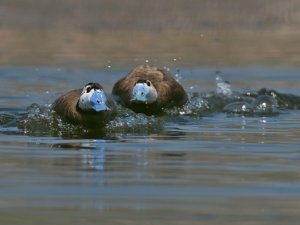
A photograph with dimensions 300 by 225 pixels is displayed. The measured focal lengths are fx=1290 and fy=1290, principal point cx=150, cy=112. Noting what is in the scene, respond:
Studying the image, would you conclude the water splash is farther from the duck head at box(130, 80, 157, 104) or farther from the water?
the duck head at box(130, 80, 157, 104)

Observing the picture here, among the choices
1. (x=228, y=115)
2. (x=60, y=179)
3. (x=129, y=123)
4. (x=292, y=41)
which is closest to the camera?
(x=60, y=179)

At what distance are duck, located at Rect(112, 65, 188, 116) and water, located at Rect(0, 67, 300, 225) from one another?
27cm

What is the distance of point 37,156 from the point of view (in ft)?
35.6

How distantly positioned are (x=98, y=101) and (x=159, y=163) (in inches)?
103

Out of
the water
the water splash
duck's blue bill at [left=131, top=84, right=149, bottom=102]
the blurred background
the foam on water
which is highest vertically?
the blurred background

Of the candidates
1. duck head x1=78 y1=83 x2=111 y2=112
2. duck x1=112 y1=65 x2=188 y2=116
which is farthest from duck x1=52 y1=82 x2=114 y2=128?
duck x1=112 y1=65 x2=188 y2=116

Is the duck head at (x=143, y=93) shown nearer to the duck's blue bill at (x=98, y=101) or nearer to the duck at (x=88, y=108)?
the duck at (x=88, y=108)

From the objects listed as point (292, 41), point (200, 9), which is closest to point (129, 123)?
point (292, 41)

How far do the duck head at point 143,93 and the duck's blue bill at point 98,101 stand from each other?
6.25ft

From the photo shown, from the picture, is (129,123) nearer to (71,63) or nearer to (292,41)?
(71,63)

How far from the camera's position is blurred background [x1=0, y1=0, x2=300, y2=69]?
21578 millimetres

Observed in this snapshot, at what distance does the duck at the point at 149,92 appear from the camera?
1491 cm

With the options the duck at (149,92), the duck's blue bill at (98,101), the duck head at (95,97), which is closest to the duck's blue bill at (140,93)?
the duck at (149,92)

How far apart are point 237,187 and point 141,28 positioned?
17451 mm
